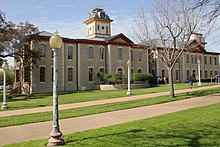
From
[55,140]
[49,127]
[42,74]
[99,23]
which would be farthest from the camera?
[99,23]

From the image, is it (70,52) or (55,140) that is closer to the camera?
(55,140)

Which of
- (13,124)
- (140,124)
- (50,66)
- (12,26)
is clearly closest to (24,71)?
(50,66)

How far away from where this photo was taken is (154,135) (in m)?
7.61

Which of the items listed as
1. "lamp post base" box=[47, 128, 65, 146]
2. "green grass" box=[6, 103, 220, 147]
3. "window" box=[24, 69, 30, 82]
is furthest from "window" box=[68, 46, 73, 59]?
"lamp post base" box=[47, 128, 65, 146]

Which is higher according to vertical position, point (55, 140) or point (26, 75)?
point (26, 75)

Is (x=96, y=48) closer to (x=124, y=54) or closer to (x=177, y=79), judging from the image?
(x=124, y=54)

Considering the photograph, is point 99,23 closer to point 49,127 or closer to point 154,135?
point 49,127

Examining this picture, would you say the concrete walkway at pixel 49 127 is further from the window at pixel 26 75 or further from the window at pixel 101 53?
the window at pixel 101 53

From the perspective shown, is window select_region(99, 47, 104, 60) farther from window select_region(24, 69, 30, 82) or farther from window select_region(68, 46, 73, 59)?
window select_region(24, 69, 30, 82)

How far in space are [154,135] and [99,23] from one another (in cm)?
4943

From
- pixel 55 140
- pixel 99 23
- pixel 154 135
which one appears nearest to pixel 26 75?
pixel 99 23

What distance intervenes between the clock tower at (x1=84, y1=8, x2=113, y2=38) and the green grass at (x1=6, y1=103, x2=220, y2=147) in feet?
150

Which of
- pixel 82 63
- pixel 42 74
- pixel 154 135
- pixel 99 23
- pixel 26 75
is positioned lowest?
pixel 154 135

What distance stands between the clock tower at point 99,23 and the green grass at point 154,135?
45.6 metres
